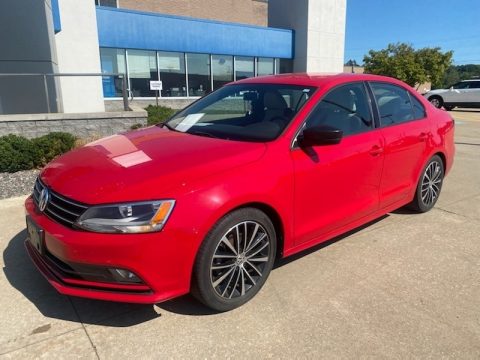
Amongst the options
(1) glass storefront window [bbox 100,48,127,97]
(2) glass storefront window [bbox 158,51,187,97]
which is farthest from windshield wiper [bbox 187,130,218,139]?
(2) glass storefront window [bbox 158,51,187,97]

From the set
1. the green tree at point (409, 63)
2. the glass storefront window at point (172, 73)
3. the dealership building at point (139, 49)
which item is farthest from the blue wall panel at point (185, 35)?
the green tree at point (409, 63)

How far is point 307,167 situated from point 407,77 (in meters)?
39.5

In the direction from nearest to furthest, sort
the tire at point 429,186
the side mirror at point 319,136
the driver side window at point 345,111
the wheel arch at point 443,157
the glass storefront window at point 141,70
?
the side mirror at point 319,136, the driver side window at point 345,111, the tire at point 429,186, the wheel arch at point 443,157, the glass storefront window at point 141,70

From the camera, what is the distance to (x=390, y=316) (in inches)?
111

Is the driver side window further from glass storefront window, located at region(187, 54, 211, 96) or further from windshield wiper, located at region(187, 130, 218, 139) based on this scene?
glass storefront window, located at region(187, 54, 211, 96)

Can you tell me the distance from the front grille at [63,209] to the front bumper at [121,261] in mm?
46

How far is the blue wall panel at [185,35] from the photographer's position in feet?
63.0

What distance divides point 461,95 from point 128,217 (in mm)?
24250

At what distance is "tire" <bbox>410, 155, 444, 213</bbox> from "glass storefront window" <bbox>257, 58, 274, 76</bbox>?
2076 cm

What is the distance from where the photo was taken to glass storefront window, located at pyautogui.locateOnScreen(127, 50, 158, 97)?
19.9m

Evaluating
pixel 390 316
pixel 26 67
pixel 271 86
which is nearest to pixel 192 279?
pixel 390 316

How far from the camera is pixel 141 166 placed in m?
2.72

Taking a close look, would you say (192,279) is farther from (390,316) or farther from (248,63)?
(248,63)

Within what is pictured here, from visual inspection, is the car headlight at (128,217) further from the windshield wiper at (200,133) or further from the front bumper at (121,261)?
the windshield wiper at (200,133)
